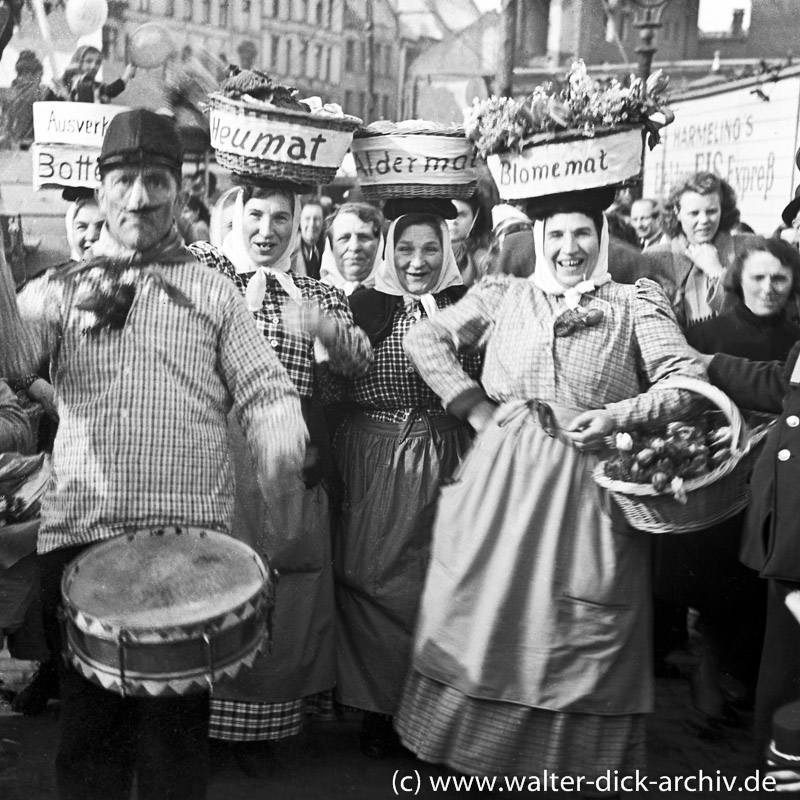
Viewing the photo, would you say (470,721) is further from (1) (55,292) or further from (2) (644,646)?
(1) (55,292)

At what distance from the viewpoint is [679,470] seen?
11.1ft

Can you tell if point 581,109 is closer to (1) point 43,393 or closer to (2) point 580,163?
(2) point 580,163

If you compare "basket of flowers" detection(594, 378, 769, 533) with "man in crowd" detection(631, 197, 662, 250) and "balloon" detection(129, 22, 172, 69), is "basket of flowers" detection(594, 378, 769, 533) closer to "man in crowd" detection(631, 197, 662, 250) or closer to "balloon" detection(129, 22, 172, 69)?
"man in crowd" detection(631, 197, 662, 250)

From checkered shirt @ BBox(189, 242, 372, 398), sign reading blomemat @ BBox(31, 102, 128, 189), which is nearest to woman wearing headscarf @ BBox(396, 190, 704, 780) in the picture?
checkered shirt @ BBox(189, 242, 372, 398)

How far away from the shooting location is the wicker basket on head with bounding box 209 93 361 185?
151 inches

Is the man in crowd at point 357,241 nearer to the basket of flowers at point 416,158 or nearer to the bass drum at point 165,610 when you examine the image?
the basket of flowers at point 416,158

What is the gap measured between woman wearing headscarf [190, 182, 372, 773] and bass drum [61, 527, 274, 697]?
0.97m

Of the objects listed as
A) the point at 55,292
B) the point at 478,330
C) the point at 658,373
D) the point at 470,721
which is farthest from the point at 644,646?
the point at 55,292

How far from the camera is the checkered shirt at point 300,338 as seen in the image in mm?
3881

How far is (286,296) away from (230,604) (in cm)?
156

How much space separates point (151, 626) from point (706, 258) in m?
3.01

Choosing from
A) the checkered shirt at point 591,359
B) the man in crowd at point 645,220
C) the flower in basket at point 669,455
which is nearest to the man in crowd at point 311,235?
the man in crowd at point 645,220

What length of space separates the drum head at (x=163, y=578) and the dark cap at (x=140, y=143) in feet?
3.35

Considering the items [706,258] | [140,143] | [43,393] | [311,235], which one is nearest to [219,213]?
[43,393]
